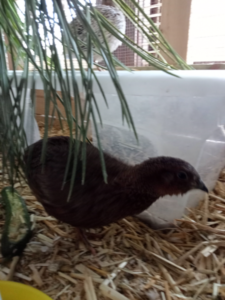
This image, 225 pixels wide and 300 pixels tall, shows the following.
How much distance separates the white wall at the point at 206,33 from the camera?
1.76 meters

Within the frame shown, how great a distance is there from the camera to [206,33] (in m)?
1.84

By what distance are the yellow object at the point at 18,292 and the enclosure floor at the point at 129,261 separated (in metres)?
0.11

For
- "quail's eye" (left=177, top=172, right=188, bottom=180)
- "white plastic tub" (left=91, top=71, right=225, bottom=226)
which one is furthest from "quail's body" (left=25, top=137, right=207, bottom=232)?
"white plastic tub" (left=91, top=71, right=225, bottom=226)

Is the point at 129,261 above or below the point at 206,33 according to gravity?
below

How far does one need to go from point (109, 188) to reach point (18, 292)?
33 cm

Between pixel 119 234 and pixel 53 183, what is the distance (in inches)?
13.0

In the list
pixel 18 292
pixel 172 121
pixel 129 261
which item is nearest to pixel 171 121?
pixel 172 121

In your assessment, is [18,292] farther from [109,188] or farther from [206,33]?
[206,33]

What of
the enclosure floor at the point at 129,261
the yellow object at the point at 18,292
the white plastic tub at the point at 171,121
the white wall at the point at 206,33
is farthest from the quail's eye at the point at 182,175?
the white wall at the point at 206,33

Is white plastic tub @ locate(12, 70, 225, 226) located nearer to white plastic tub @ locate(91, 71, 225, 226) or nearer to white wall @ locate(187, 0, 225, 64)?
white plastic tub @ locate(91, 71, 225, 226)

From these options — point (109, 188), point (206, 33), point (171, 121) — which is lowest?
point (109, 188)

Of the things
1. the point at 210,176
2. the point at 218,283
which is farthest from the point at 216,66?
the point at 218,283

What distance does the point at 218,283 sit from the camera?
763 mm

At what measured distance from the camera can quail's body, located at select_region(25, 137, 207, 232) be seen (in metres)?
0.76
